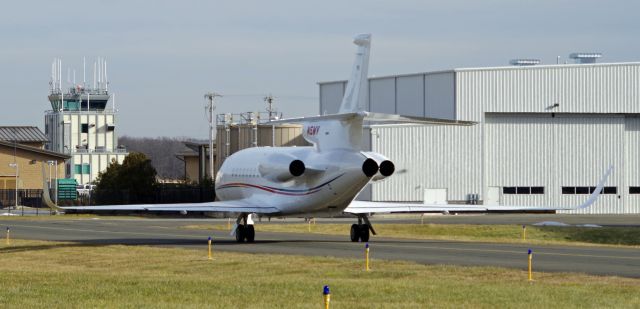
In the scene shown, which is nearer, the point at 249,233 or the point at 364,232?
the point at 364,232

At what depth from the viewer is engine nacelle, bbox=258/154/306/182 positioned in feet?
132

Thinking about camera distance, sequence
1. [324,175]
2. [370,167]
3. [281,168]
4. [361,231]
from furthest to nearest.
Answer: [361,231]
[281,168]
[324,175]
[370,167]

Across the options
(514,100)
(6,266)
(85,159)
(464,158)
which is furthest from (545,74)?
(85,159)

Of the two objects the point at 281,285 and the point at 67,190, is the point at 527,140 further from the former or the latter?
the point at 281,285

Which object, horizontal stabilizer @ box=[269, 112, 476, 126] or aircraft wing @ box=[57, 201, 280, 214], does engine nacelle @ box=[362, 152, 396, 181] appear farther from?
aircraft wing @ box=[57, 201, 280, 214]

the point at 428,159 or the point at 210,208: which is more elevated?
the point at 428,159

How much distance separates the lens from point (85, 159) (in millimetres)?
144125

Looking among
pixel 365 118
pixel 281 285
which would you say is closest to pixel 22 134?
pixel 365 118

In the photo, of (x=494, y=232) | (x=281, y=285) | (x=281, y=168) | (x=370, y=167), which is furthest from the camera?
(x=494, y=232)

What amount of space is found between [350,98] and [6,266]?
13.2m

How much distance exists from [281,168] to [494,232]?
1770cm

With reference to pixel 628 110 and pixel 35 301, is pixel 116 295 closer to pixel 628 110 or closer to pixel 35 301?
pixel 35 301

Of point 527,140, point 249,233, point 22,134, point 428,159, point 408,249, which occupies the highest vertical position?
point 22,134

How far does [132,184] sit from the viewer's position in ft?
306
